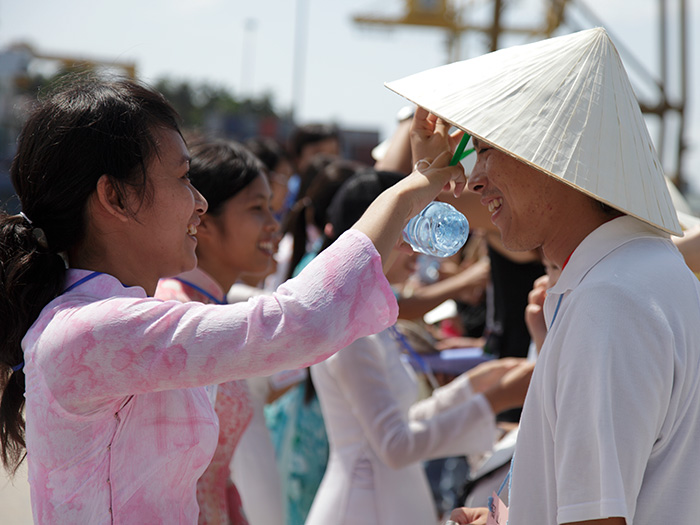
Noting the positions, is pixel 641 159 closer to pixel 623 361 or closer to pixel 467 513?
pixel 623 361

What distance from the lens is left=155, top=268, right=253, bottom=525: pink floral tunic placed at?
206cm

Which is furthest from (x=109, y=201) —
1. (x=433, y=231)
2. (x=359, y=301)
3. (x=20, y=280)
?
(x=433, y=231)

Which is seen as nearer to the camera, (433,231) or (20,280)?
(20,280)

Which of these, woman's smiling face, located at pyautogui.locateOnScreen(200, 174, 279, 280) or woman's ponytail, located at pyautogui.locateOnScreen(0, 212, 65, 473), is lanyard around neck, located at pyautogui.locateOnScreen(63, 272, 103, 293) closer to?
woman's ponytail, located at pyautogui.locateOnScreen(0, 212, 65, 473)

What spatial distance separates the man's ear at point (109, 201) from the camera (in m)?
1.45

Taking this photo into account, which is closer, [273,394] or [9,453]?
[9,453]

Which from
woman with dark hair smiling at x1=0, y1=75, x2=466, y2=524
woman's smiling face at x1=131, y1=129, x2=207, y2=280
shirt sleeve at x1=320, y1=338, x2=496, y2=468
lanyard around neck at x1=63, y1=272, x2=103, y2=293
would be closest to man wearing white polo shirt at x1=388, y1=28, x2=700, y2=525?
woman with dark hair smiling at x1=0, y1=75, x2=466, y2=524

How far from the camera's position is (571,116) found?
1.38 meters

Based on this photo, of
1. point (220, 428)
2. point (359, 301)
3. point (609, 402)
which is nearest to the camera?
point (609, 402)

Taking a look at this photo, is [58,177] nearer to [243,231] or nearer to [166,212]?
[166,212]

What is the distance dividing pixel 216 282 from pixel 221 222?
215 mm

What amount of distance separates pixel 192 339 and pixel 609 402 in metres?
0.72

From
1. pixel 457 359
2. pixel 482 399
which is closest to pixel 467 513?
pixel 482 399

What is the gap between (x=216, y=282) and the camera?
2.54 meters
